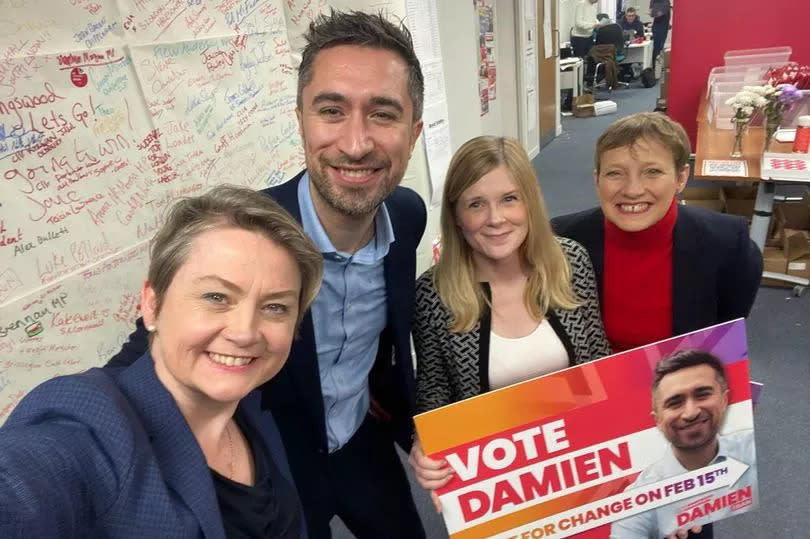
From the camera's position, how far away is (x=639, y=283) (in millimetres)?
1374

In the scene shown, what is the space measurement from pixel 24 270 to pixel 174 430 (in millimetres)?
769

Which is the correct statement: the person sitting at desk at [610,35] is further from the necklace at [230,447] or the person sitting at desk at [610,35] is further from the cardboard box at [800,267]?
the necklace at [230,447]

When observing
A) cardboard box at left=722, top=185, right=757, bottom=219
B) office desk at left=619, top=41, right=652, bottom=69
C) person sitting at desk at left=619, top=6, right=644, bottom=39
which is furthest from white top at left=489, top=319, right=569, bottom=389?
person sitting at desk at left=619, top=6, right=644, bottom=39

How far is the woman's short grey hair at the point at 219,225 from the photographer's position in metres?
0.89

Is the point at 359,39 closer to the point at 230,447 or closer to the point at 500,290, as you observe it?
the point at 500,290

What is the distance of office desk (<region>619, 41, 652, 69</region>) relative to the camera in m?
11.5

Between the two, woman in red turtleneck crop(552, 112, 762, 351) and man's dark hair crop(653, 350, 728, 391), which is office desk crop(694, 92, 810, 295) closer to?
woman in red turtleneck crop(552, 112, 762, 351)

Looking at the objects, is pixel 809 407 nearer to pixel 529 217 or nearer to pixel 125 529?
pixel 529 217

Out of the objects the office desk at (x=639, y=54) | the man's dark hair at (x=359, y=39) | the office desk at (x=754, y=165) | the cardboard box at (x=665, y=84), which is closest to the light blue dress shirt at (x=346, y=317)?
the man's dark hair at (x=359, y=39)

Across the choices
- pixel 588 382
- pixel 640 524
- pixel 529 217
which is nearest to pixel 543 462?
pixel 588 382

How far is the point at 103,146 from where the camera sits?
4.77ft

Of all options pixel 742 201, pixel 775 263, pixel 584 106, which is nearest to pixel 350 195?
pixel 775 263

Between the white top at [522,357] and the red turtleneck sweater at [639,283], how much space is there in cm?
21

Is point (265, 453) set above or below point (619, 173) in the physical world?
below
